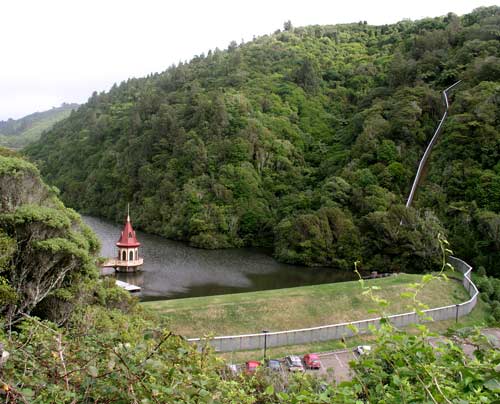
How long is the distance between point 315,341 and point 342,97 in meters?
51.6

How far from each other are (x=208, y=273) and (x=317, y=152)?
91.9 ft

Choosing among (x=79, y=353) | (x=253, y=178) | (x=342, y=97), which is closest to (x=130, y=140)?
(x=253, y=178)

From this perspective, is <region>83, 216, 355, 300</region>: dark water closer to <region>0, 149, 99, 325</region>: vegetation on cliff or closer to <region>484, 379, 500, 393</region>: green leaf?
<region>0, 149, 99, 325</region>: vegetation on cliff

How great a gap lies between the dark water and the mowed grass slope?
15.6 feet

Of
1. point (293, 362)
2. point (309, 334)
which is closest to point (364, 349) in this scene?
point (293, 362)

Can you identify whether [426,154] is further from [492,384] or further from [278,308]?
[492,384]

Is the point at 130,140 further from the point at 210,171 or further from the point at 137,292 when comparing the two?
the point at 137,292

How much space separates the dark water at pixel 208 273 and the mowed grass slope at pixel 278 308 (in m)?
4.77

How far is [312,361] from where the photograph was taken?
18.2 m

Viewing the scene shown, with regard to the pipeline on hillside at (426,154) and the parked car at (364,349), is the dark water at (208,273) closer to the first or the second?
the pipeline on hillside at (426,154)

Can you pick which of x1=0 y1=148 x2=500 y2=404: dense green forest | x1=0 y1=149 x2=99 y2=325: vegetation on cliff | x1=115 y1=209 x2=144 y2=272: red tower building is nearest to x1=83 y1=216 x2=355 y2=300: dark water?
x1=115 y1=209 x2=144 y2=272: red tower building

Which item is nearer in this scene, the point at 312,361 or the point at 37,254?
the point at 37,254

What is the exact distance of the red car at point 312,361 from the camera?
59.1 ft

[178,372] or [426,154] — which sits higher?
[178,372]
